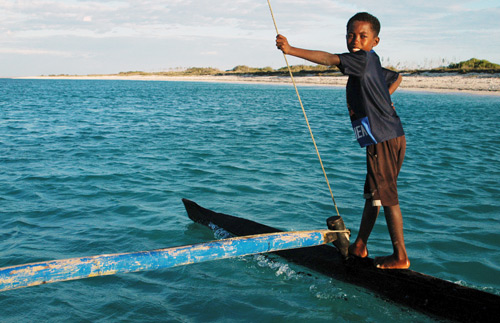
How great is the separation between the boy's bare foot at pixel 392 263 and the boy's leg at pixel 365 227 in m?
0.17

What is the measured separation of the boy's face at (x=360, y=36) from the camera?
3.22 m

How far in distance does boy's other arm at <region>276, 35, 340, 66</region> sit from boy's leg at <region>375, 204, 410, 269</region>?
51.5 inches

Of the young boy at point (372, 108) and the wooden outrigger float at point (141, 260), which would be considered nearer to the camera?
the wooden outrigger float at point (141, 260)

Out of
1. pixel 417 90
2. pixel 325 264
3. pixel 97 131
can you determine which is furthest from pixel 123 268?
pixel 417 90

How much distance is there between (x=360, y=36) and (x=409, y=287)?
2.07 m

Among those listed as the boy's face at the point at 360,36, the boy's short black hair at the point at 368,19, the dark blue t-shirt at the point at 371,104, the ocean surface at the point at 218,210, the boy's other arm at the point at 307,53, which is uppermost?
the boy's short black hair at the point at 368,19

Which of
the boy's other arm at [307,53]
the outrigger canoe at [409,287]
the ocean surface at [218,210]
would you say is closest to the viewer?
the boy's other arm at [307,53]

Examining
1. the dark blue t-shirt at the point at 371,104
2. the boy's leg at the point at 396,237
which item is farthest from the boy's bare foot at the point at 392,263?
the dark blue t-shirt at the point at 371,104

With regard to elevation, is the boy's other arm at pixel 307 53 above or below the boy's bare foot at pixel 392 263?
above

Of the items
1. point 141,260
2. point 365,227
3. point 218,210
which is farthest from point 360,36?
point 218,210

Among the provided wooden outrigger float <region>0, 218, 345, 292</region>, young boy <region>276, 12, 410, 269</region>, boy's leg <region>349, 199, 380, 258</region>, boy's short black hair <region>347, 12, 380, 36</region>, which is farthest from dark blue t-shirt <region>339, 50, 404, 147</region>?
wooden outrigger float <region>0, 218, 345, 292</region>

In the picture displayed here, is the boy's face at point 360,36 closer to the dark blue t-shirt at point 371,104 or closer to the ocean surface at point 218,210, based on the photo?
the dark blue t-shirt at point 371,104

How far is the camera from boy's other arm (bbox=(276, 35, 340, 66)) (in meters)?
3.05

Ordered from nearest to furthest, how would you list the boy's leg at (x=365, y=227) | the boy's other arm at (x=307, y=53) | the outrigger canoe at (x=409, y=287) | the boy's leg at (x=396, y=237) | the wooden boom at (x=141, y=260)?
the wooden boom at (x=141, y=260) → the boy's other arm at (x=307, y=53) → the outrigger canoe at (x=409, y=287) → the boy's leg at (x=396, y=237) → the boy's leg at (x=365, y=227)
